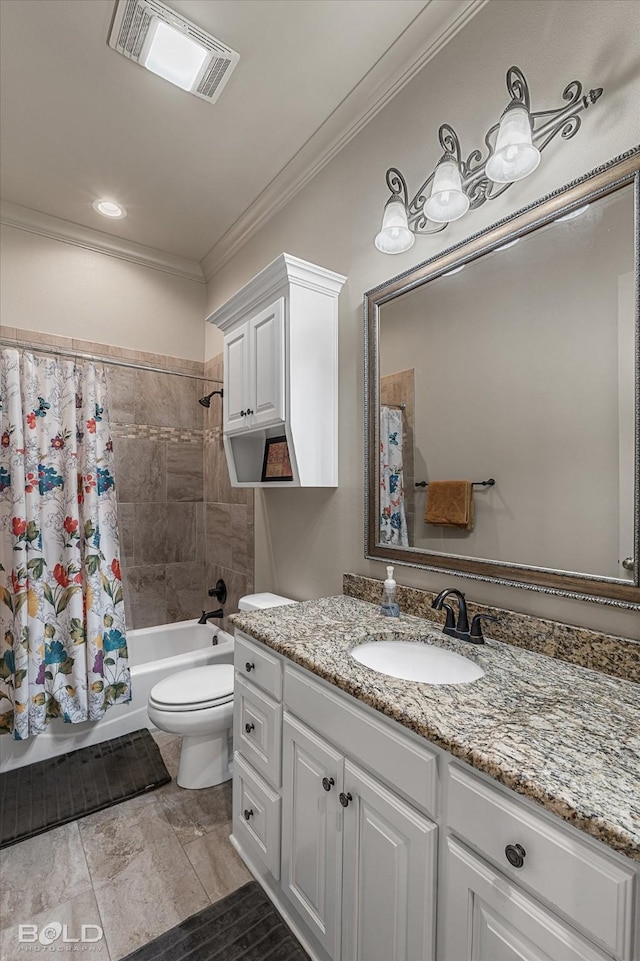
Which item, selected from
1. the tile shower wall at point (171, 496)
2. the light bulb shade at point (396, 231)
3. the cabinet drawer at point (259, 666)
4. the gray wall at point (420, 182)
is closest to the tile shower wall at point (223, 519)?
the tile shower wall at point (171, 496)

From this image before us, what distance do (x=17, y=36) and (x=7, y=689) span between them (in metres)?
2.60

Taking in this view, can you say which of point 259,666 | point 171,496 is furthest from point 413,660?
point 171,496

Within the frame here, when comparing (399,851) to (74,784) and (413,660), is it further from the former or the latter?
(74,784)

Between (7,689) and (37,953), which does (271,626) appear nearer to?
(37,953)

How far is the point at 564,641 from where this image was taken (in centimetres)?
118

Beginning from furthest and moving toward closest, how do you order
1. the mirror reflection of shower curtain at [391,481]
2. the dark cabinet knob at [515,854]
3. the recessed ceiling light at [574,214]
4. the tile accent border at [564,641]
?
1. the mirror reflection of shower curtain at [391,481]
2. the recessed ceiling light at [574,214]
3. the tile accent border at [564,641]
4. the dark cabinet knob at [515,854]

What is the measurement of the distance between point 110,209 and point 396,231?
1901 millimetres

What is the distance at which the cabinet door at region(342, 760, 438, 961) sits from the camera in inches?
35.6

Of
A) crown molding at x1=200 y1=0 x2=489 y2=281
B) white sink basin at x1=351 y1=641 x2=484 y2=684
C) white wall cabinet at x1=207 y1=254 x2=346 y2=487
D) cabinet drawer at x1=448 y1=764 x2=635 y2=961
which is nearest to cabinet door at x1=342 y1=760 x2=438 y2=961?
cabinet drawer at x1=448 y1=764 x2=635 y2=961

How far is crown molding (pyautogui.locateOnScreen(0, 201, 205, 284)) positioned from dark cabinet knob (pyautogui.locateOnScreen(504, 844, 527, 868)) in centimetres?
332

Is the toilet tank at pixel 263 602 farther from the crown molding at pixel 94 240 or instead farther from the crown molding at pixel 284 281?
the crown molding at pixel 94 240

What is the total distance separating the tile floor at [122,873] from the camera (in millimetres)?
1398

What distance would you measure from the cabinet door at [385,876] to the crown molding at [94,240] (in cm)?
306

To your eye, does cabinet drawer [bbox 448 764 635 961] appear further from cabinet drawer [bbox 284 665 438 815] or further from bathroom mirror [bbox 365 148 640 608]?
bathroom mirror [bbox 365 148 640 608]
